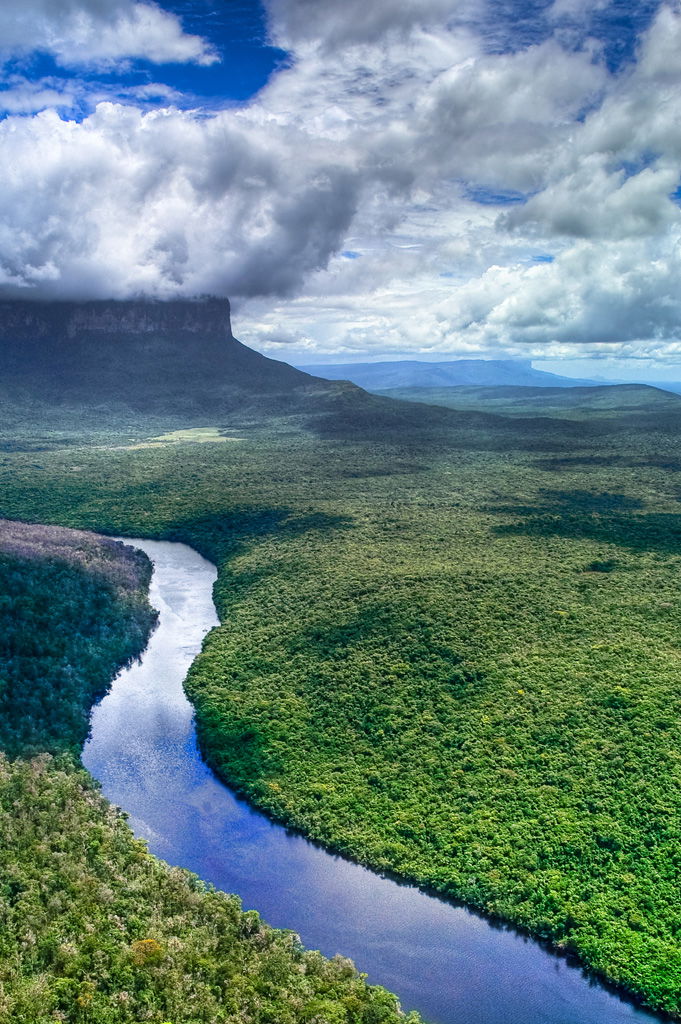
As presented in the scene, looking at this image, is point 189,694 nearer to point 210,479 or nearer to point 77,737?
point 77,737

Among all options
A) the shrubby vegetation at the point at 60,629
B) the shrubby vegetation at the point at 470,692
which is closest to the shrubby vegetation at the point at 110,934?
the shrubby vegetation at the point at 60,629

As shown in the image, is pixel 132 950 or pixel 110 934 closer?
pixel 132 950

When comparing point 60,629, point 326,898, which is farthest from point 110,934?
point 60,629

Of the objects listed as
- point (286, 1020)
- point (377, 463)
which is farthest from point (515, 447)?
point (286, 1020)

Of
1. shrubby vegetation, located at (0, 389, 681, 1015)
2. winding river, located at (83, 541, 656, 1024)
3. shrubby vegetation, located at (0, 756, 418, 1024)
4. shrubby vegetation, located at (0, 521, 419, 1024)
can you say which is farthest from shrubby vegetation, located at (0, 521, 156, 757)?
shrubby vegetation, located at (0, 756, 418, 1024)

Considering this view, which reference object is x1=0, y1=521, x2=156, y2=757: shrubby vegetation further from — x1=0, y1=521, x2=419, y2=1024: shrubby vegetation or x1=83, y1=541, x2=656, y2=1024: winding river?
x1=83, y1=541, x2=656, y2=1024: winding river

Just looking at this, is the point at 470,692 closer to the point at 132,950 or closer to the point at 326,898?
the point at 326,898
